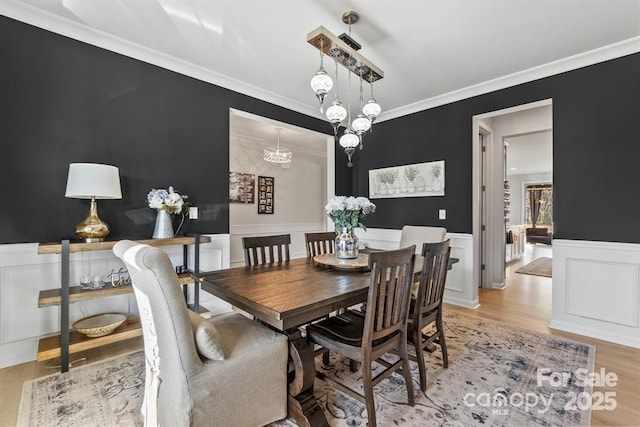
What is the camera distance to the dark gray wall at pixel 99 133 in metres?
2.21

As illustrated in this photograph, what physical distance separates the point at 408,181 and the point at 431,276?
2.50m

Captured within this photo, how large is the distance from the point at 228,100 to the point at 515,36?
2914mm

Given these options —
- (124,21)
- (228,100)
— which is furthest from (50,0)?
(228,100)

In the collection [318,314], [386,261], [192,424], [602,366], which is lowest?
[602,366]

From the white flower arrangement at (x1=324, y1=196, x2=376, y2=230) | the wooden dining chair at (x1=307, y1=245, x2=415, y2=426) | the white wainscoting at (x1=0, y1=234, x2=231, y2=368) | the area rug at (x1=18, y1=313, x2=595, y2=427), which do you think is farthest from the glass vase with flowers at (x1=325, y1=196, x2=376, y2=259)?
the white wainscoting at (x1=0, y1=234, x2=231, y2=368)

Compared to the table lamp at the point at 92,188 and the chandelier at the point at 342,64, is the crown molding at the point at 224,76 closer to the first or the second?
the table lamp at the point at 92,188

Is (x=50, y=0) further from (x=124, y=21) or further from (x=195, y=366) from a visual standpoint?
(x=195, y=366)

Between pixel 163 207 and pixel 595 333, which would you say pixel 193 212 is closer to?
pixel 163 207

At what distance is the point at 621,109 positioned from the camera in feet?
8.73

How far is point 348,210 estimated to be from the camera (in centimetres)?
225

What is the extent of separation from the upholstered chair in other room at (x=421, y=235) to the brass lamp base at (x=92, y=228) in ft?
9.33

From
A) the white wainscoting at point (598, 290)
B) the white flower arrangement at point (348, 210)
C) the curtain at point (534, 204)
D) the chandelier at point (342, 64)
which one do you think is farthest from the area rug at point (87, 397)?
the curtain at point (534, 204)

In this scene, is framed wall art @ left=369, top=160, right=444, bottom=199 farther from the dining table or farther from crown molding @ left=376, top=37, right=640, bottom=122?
the dining table

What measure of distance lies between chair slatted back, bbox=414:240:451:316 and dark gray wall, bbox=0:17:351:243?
2.33 m
